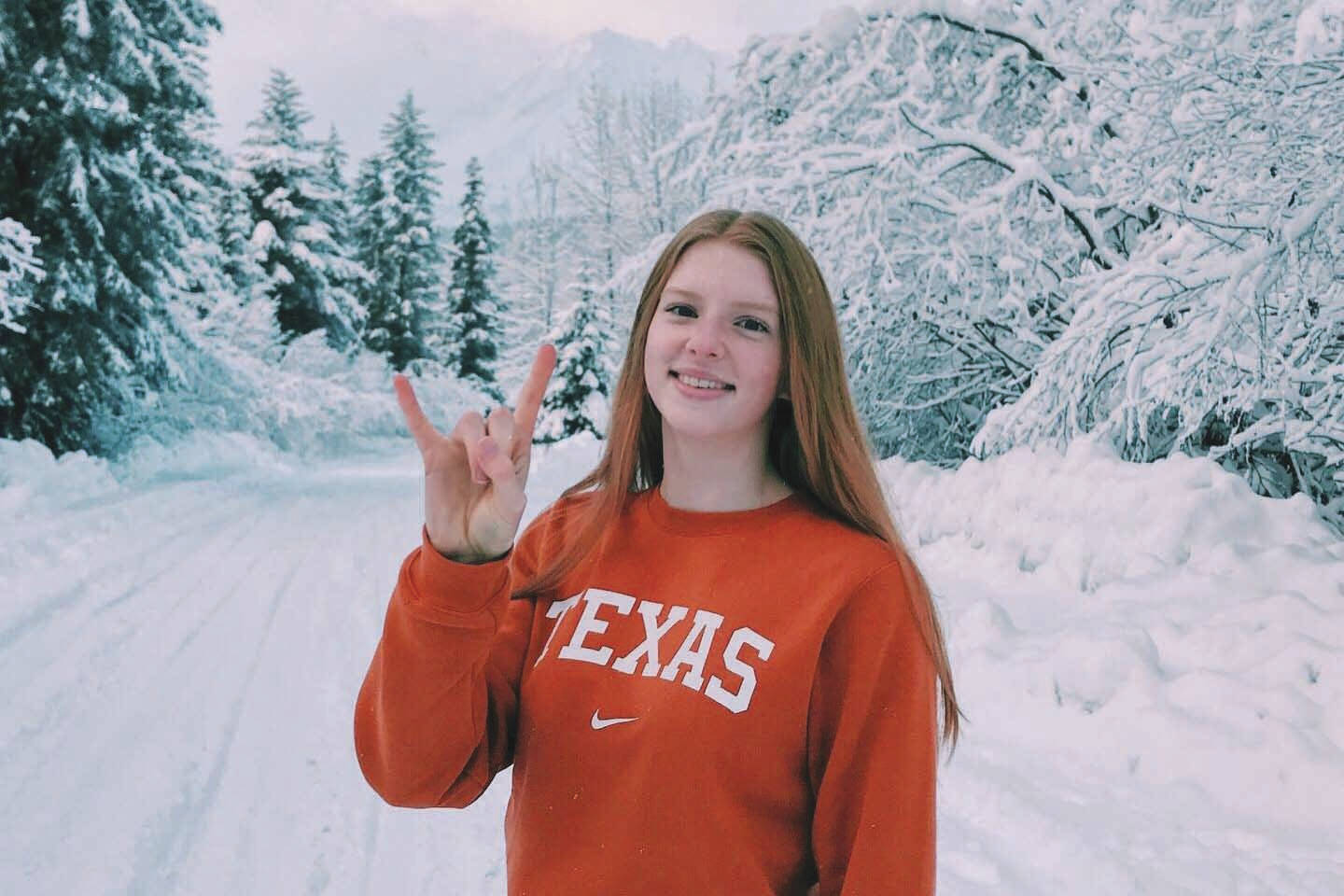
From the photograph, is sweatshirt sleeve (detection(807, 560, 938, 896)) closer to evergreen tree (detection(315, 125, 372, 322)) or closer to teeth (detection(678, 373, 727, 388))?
teeth (detection(678, 373, 727, 388))

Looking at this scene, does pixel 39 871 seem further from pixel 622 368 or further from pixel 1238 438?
pixel 1238 438

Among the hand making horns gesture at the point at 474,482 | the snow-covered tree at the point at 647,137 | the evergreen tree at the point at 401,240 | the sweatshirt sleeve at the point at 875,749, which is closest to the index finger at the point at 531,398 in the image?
the hand making horns gesture at the point at 474,482

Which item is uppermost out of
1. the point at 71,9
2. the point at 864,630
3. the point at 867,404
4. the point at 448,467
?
the point at 71,9

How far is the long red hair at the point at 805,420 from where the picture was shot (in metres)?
1.62

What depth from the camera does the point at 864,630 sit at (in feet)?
4.62

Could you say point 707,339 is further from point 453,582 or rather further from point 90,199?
point 90,199

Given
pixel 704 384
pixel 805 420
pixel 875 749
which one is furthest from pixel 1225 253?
pixel 875 749

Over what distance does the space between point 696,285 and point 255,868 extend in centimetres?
260

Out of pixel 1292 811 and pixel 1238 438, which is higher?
pixel 1238 438

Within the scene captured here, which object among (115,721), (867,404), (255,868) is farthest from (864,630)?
(867,404)

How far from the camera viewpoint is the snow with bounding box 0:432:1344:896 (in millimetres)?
3076

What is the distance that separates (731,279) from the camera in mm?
1614

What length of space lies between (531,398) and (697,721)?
1.76 feet

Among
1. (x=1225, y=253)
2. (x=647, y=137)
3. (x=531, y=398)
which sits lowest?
(x=531, y=398)
